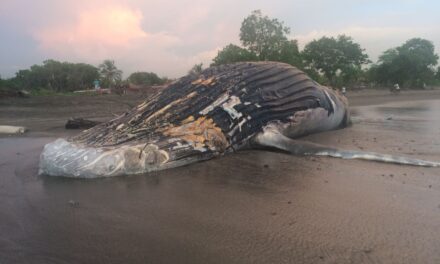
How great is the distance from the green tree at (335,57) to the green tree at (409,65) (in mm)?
10818

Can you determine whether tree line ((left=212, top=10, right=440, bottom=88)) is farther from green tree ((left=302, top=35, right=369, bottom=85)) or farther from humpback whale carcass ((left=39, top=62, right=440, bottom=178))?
humpback whale carcass ((left=39, top=62, right=440, bottom=178))

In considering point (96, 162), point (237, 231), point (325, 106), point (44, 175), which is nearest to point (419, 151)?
point (325, 106)

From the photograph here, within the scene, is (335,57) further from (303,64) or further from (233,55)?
(233,55)

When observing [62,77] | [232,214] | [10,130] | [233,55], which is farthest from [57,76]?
[232,214]

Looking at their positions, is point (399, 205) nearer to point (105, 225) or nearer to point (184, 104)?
point (105, 225)

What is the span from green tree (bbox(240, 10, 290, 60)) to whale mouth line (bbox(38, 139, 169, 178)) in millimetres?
31633

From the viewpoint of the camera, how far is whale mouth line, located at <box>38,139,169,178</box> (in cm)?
448

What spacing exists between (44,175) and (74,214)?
156 cm

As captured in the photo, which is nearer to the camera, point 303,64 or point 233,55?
point 233,55

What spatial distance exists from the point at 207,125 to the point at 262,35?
3211 cm

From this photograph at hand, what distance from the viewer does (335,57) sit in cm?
5453

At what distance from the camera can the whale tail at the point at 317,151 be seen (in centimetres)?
483

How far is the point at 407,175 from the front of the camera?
4.34 meters

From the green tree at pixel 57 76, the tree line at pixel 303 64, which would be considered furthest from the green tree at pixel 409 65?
the green tree at pixel 57 76
